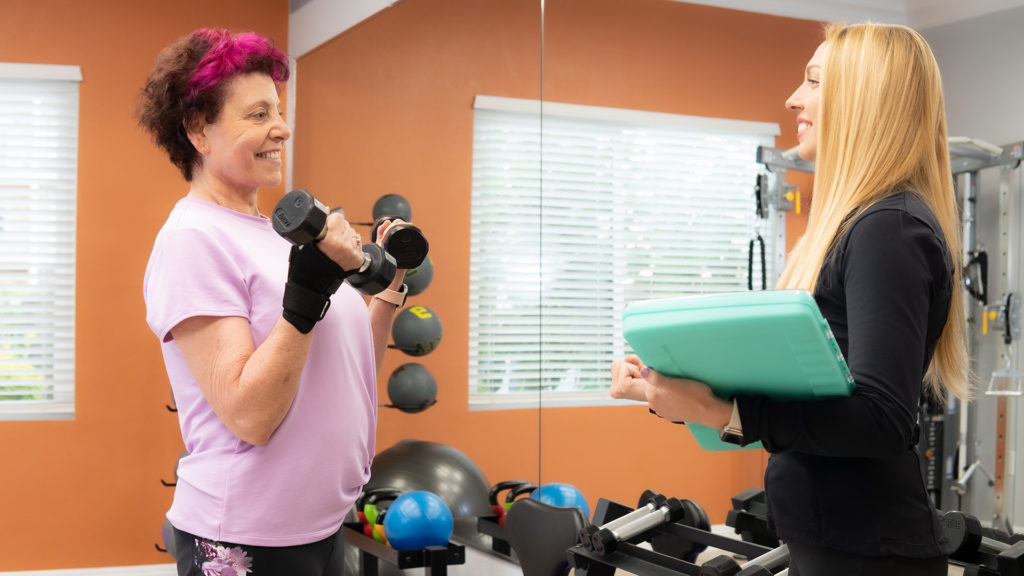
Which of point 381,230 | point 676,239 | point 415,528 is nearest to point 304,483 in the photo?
point 381,230

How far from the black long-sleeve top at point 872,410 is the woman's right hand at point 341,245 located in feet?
1.80

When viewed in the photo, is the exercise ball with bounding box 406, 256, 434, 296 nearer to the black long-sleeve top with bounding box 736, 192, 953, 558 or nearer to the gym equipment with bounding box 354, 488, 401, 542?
the gym equipment with bounding box 354, 488, 401, 542

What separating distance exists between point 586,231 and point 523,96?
52 centimetres

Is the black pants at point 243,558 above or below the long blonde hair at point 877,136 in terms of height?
below

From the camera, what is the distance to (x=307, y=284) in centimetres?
120

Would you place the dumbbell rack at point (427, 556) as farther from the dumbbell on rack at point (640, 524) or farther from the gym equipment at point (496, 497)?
the dumbbell on rack at point (640, 524)

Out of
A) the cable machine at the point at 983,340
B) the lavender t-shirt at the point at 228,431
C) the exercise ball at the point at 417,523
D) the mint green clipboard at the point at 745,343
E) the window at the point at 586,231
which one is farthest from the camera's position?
the exercise ball at the point at 417,523

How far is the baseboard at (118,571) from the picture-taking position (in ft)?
14.3

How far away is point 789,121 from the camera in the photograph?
97.3 inches

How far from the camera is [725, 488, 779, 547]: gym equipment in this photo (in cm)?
240

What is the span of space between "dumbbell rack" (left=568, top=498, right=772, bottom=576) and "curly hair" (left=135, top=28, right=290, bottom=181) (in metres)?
1.40

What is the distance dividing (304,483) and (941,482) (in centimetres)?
161

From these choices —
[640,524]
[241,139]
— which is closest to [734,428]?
[241,139]

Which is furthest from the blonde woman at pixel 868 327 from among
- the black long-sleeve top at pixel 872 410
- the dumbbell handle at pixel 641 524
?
the dumbbell handle at pixel 641 524
